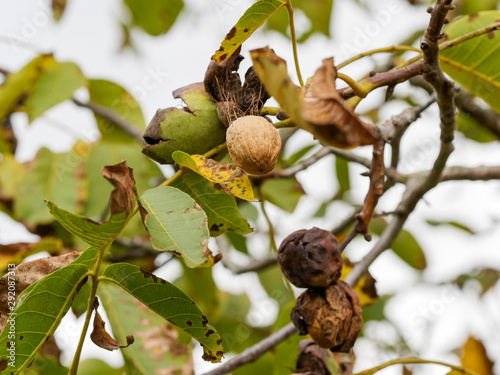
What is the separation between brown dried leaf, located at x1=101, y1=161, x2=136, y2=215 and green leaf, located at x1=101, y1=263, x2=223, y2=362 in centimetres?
20

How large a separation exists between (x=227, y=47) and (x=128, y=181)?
33cm

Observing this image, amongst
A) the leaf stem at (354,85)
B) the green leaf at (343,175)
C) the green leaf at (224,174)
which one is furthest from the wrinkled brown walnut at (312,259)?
the green leaf at (343,175)

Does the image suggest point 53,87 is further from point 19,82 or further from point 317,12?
point 317,12

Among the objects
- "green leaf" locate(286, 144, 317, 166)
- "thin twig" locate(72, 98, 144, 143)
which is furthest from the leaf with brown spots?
"green leaf" locate(286, 144, 317, 166)

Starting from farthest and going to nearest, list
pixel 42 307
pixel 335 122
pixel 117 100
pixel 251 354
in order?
pixel 117 100 → pixel 251 354 → pixel 42 307 → pixel 335 122

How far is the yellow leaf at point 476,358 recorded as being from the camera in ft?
5.97

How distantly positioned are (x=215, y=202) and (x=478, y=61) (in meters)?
0.70

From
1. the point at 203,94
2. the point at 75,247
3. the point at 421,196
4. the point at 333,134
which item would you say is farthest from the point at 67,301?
the point at 75,247

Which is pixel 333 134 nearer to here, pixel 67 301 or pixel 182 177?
pixel 182 177

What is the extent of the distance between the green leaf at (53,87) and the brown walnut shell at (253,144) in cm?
114

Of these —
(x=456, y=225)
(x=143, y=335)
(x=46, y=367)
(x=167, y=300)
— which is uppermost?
(x=167, y=300)

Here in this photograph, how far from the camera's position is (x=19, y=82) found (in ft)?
6.48

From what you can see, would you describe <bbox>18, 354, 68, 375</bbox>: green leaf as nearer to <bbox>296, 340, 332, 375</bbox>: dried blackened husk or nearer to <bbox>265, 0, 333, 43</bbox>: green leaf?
<bbox>296, 340, 332, 375</bbox>: dried blackened husk

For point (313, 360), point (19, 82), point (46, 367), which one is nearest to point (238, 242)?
point (46, 367)
